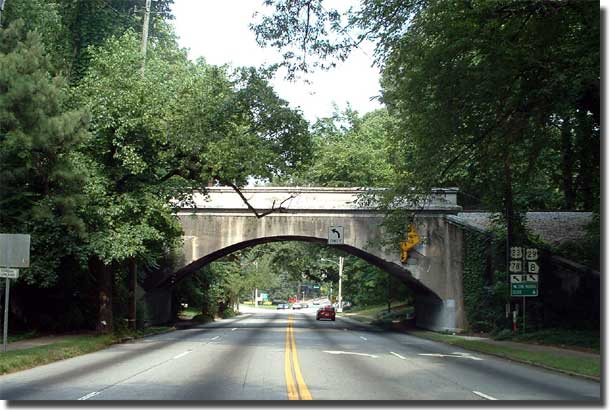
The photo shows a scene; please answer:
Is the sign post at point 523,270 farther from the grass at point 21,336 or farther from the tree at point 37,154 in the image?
the grass at point 21,336

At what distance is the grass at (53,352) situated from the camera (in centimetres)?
1524

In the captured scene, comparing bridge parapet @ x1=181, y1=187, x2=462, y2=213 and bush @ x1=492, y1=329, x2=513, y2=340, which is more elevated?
bridge parapet @ x1=181, y1=187, x2=462, y2=213

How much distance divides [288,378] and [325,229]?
2286 cm

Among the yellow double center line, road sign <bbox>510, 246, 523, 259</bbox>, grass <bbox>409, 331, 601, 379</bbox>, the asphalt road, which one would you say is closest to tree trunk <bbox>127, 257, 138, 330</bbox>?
the asphalt road

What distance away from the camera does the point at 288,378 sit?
13.2 meters

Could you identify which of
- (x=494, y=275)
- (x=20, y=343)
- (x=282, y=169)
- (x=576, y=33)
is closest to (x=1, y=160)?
(x=20, y=343)

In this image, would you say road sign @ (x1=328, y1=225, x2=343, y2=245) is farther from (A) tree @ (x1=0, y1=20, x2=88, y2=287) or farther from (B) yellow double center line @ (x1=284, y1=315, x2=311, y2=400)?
(B) yellow double center line @ (x1=284, y1=315, x2=311, y2=400)

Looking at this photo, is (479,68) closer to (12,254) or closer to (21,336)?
(12,254)

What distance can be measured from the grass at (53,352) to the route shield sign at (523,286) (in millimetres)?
15253

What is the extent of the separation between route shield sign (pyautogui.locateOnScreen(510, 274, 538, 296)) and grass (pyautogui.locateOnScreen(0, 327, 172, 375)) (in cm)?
1525

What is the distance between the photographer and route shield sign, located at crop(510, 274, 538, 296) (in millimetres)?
26062

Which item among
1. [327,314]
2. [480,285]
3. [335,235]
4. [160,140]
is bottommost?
[327,314]

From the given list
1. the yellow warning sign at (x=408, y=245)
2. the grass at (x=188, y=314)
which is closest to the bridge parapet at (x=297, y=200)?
the yellow warning sign at (x=408, y=245)

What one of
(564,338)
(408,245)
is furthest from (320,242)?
(564,338)
